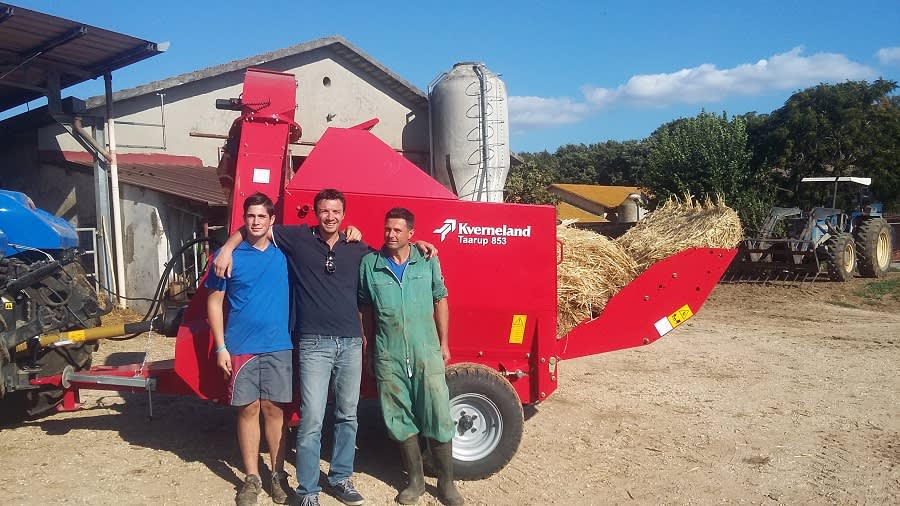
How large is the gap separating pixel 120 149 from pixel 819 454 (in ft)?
40.7

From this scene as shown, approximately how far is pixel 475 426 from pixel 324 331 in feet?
4.22

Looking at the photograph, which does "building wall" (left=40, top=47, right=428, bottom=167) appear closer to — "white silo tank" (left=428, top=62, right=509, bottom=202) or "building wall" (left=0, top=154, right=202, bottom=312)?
"building wall" (left=0, top=154, right=202, bottom=312)

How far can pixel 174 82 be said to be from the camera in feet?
44.3

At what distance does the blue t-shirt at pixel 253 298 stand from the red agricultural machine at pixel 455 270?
17.4 inches

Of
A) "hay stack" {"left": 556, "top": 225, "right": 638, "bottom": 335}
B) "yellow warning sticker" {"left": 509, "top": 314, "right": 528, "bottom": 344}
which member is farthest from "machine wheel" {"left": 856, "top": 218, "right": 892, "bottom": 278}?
"yellow warning sticker" {"left": 509, "top": 314, "right": 528, "bottom": 344}

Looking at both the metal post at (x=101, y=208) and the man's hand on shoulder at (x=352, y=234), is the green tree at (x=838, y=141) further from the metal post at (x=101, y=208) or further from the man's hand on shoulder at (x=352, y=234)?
the man's hand on shoulder at (x=352, y=234)

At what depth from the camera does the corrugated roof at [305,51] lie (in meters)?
13.1

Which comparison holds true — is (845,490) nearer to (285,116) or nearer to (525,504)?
(525,504)

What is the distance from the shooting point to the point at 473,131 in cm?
1318

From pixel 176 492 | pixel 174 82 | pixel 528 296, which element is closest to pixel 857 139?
pixel 174 82

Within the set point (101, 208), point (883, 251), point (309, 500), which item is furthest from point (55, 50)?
point (883, 251)

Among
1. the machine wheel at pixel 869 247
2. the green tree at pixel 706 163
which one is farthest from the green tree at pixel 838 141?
the machine wheel at pixel 869 247

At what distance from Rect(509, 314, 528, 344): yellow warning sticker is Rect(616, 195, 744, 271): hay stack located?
4.22ft

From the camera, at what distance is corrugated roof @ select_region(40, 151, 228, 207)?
1098cm
